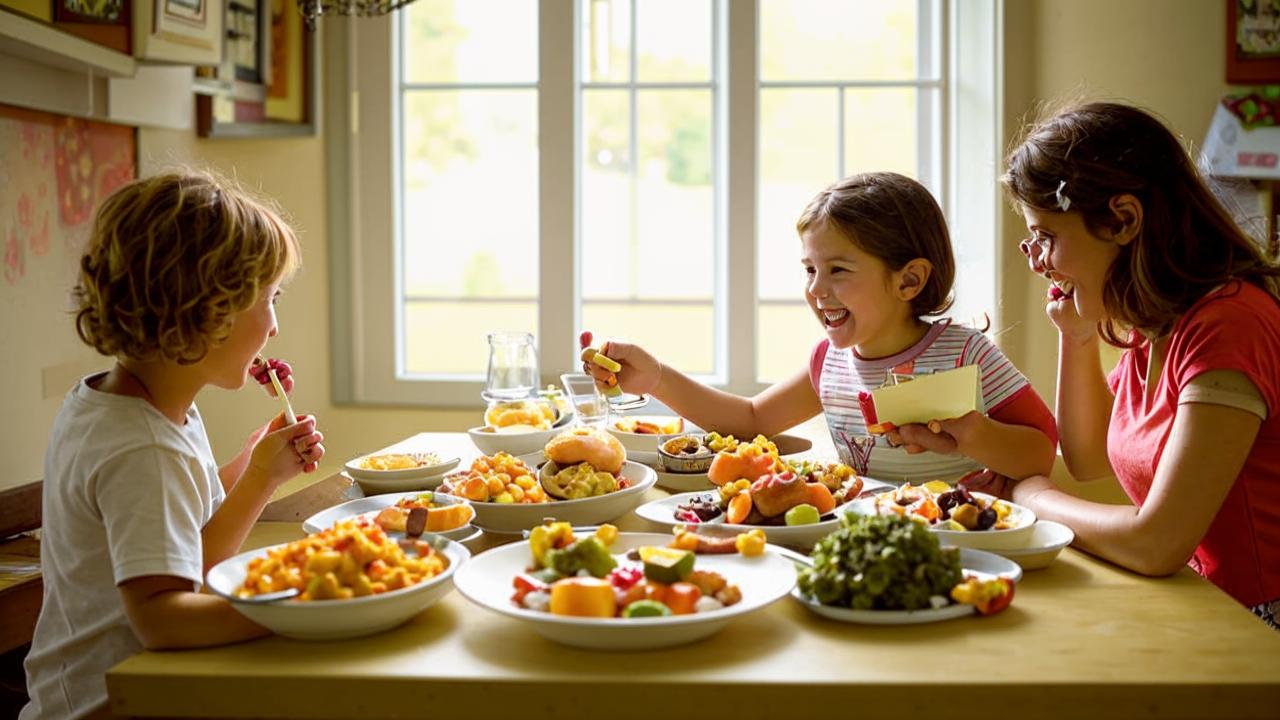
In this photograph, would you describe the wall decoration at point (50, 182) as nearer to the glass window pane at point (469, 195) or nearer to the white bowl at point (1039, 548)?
the glass window pane at point (469, 195)

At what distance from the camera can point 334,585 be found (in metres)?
1.03

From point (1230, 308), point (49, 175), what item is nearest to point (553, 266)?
point (49, 175)

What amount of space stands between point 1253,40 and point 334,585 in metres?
3.03

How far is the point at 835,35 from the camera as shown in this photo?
3.60 metres

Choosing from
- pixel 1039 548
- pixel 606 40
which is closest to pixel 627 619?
pixel 1039 548

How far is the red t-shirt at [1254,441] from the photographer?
1.32 m

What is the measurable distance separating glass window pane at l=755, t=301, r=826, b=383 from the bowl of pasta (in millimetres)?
2641

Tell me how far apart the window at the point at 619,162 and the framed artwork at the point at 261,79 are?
5.7 inches

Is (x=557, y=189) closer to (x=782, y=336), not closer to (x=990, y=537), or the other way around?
(x=782, y=336)

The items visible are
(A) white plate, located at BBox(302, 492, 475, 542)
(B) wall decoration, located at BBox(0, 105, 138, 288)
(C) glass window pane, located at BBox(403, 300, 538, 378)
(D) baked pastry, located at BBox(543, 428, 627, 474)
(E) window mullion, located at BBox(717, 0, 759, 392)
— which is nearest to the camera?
(A) white plate, located at BBox(302, 492, 475, 542)

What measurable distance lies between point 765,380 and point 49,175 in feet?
6.79

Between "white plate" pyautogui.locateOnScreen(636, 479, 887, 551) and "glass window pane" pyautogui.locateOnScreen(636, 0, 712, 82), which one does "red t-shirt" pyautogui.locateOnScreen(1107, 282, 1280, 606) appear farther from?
"glass window pane" pyautogui.locateOnScreen(636, 0, 712, 82)

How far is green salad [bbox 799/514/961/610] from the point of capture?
3.51 feet

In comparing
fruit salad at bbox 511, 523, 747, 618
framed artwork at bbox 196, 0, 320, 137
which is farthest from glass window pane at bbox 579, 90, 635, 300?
fruit salad at bbox 511, 523, 747, 618
